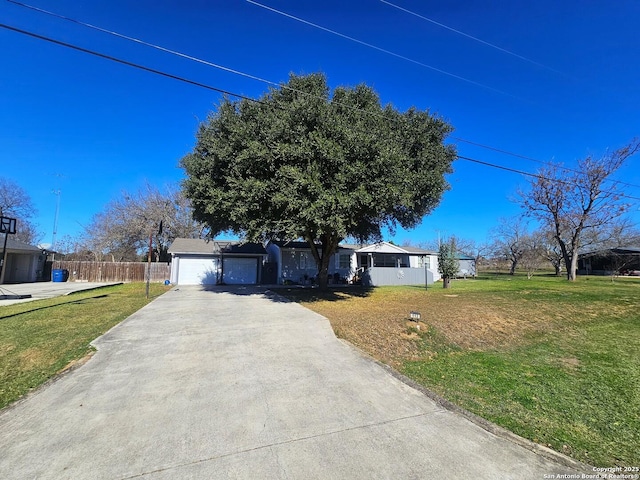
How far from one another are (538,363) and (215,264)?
20272 millimetres

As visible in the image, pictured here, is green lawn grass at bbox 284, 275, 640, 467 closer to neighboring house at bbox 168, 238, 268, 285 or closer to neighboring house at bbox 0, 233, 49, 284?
neighboring house at bbox 168, 238, 268, 285

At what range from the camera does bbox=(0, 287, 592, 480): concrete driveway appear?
109 inches

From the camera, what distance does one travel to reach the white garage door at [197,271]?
2225 centimetres

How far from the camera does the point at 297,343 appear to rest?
6.91 m

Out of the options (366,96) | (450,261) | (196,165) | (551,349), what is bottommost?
(551,349)

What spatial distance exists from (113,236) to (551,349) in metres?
35.2

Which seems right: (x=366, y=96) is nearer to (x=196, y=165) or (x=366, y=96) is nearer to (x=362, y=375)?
(x=196, y=165)

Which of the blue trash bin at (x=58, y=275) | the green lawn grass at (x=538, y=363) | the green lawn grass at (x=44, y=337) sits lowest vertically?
the green lawn grass at (x=538, y=363)

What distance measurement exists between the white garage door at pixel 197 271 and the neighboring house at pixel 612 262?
41415mm

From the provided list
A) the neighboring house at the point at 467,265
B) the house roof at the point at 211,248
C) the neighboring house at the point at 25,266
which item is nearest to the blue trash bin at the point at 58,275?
the neighboring house at the point at 25,266

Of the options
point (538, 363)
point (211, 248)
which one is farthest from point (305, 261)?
point (538, 363)

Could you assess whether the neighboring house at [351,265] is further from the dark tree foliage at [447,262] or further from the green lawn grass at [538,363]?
the green lawn grass at [538,363]

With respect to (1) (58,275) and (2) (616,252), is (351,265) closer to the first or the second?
(1) (58,275)

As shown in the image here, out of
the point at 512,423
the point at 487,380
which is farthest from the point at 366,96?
the point at 512,423
